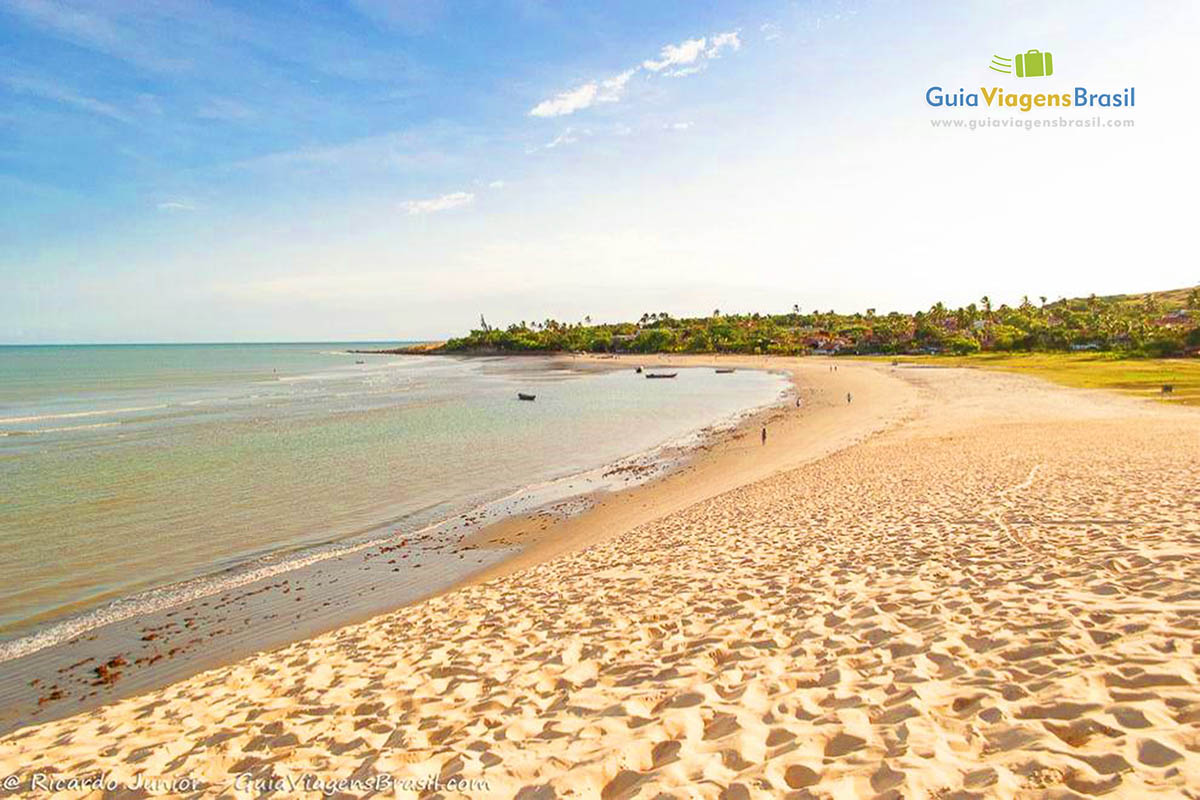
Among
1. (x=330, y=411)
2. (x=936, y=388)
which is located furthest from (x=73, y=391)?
(x=936, y=388)

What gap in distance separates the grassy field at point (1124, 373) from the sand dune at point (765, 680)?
1392 inches

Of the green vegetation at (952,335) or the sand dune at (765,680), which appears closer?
the sand dune at (765,680)

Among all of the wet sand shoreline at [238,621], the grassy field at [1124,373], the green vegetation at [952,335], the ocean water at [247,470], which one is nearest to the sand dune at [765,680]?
the wet sand shoreline at [238,621]

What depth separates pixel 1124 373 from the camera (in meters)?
53.2

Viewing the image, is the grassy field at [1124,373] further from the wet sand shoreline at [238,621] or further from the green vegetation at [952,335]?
the wet sand shoreline at [238,621]

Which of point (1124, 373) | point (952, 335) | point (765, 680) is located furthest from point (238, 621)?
point (952, 335)

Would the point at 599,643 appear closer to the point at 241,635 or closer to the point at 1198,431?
the point at 241,635

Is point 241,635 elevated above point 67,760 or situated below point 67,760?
below

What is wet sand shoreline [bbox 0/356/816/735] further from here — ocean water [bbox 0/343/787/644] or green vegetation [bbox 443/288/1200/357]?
green vegetation [bbox 443/288/1200/357]

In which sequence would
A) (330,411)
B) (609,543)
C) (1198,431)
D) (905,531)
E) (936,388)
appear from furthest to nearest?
1. (936,388)
2. (330,411)
3. (1198,431)
4. (609,543)
5. (905,531)

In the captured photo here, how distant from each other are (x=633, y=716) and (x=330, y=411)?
45.4m

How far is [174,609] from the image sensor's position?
1162 cm

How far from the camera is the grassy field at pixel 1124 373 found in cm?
3916

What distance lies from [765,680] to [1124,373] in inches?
2564
